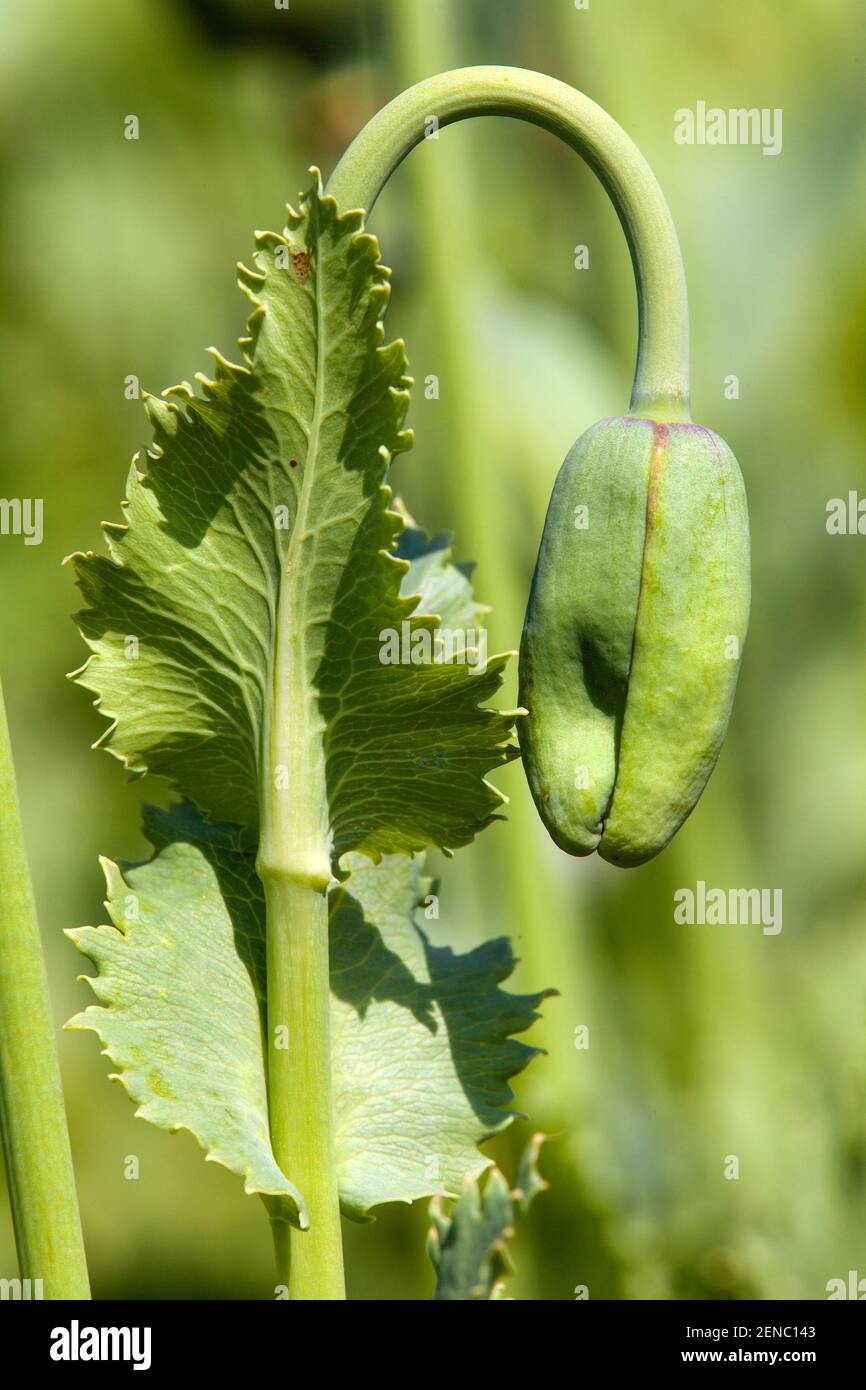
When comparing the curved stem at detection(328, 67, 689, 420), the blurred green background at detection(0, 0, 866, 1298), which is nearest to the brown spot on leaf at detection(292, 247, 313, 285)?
the curved stem at detection(328, 67, 689, 420)

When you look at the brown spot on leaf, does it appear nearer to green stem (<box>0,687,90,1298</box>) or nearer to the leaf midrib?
the leaf midrib

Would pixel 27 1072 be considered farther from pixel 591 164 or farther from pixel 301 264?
pixel 591 164

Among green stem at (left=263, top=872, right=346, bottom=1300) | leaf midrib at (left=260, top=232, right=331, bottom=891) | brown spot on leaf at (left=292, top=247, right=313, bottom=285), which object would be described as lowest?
green stem at (left=263, top=872, right=346, bottom=1300)

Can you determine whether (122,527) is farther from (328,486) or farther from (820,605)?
(820,605)

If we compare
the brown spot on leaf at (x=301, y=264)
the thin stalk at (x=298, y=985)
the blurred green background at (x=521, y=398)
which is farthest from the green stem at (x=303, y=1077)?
the blurred green background at (x=521, y=398)

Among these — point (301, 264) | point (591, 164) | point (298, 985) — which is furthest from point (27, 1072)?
point (591, 164)

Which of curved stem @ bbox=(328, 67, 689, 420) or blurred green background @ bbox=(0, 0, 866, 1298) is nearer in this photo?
curved stem @ bbox=(328, 67, 689, 420)
